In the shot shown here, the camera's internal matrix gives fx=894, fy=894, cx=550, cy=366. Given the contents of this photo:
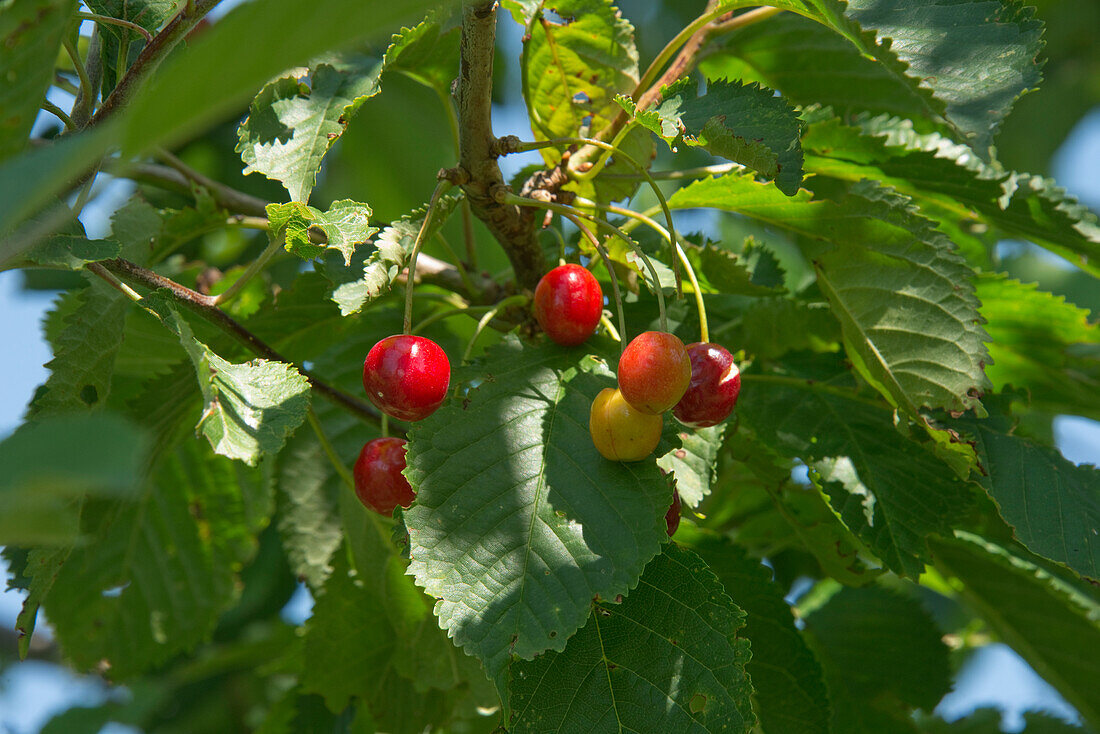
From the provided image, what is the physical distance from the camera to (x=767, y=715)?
59.2 inches

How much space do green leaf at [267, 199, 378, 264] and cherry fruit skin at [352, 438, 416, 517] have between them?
11.8 inches

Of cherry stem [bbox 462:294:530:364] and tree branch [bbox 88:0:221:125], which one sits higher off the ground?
tree branch [bbox 88:0:221:125]

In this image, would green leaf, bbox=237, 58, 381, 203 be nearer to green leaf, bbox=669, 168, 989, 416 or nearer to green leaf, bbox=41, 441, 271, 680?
green leaf, bbox=669, 168, 989, 416

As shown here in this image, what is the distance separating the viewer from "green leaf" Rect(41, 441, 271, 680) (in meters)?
1.89

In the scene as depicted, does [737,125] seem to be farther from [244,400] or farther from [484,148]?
[244,400]

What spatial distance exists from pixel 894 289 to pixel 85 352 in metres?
1.30

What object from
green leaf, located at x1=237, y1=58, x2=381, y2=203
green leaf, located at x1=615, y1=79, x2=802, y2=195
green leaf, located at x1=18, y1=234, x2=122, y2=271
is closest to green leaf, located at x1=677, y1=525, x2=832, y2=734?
green leaf, located at x1=615, y1=79, x2=802, y2=195

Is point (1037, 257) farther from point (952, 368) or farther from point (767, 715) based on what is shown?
point (767, 715)

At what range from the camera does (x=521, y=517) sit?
3.82 feet

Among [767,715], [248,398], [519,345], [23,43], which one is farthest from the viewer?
[767,715]

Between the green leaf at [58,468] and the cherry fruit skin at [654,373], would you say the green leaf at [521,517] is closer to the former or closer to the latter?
the cherry fruit skin at [654,373]

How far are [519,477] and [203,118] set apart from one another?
792mm

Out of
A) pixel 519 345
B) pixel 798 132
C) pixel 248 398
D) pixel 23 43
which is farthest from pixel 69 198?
pixel 798 132

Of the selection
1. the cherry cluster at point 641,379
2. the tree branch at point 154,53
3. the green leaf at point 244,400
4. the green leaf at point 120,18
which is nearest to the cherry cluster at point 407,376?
the green leaf at point 244,400
